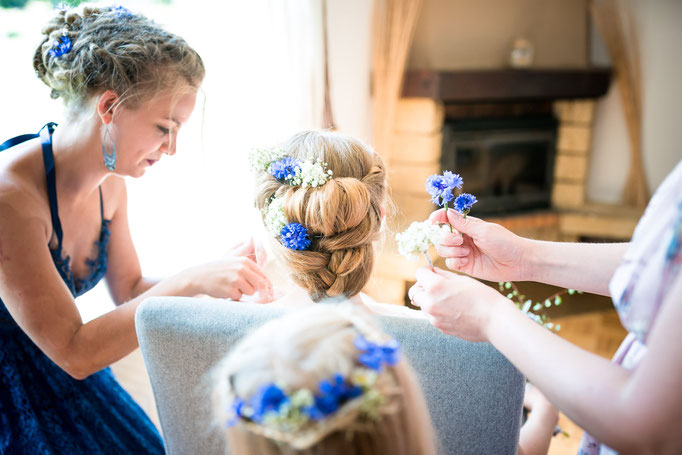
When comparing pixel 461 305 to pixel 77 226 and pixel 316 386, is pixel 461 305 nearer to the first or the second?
pixel 316 386

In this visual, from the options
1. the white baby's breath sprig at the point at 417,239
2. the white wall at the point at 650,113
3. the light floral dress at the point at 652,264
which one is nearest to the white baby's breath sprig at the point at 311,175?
the white baby's breath sprig at the point at 417,239

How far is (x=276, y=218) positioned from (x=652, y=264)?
2.32 feet

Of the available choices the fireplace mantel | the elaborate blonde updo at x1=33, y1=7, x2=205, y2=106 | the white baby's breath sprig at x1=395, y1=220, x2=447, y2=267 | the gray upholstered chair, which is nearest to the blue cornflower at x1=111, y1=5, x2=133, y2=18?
the elaborate blonde updo at x1=33, y1=7, x2=205, y2=106

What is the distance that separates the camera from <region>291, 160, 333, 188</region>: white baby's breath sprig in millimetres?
1124

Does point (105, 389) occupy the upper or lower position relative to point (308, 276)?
lower

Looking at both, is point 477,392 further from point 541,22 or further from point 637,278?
point 541,22

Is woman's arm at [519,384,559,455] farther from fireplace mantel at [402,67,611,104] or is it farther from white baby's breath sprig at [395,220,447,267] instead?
fireplace mantel at [402,67,611,104]

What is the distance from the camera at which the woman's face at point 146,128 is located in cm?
125

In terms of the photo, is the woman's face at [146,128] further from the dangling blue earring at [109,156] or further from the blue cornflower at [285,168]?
the blue cornflower at [285,168]

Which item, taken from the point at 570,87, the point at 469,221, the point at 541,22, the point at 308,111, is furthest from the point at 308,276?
the point at 541,22

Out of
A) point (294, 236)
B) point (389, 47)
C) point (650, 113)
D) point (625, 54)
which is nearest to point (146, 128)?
point (294, 236)

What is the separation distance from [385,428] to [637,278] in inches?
14.7

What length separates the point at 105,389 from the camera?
54.7 inches

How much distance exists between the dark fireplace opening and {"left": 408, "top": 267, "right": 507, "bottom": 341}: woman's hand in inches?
103
